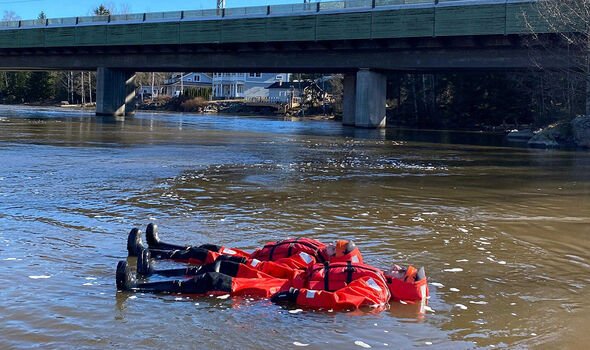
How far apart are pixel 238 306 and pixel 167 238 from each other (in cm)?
322

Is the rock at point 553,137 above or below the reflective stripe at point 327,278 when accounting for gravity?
above

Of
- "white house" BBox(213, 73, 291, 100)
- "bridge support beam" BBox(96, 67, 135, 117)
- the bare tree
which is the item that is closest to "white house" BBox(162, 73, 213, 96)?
"white house" BBox(213, 73, 291, 100)

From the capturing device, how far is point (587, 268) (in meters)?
8.83

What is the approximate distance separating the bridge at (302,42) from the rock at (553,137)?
170 inches

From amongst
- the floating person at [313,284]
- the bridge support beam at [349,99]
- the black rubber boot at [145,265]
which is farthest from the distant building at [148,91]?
the floating person at [313,284]

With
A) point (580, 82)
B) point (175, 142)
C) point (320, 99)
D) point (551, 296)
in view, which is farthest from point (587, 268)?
point (320, 99)

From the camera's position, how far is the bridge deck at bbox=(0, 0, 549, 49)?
1802 inches

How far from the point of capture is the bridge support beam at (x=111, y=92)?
68.8 meters

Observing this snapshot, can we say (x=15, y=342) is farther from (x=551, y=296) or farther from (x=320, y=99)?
(x=320, y=99)

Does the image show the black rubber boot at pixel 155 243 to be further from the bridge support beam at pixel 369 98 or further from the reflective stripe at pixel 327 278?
the bridge support beam at pixel 369 98

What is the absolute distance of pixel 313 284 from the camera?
7.00m

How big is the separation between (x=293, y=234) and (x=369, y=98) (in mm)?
45757

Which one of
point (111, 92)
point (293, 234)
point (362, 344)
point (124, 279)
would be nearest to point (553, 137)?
point (293, 234)

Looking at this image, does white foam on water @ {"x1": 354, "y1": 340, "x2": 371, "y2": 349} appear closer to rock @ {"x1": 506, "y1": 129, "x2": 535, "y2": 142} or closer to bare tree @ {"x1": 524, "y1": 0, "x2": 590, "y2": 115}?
bare tree @ {"x1": 524, "y1": 0, "x2": 590, "y2": 115}
